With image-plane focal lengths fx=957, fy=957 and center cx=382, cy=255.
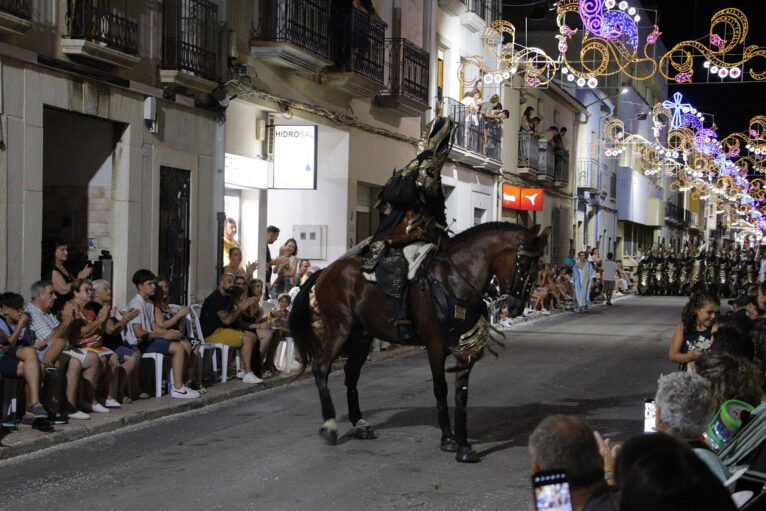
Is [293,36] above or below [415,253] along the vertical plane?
above

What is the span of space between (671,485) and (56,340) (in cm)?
Result: 782

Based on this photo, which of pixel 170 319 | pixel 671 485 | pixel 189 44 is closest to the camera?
pixel 671 485

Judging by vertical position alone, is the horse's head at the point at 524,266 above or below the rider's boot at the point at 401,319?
above

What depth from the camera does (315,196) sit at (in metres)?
21.1

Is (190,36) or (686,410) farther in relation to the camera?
(190,36)

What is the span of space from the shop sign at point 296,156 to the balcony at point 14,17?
7.53m

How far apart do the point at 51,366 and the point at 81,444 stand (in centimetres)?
98

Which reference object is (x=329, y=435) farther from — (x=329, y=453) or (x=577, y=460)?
(x=577, y=460)

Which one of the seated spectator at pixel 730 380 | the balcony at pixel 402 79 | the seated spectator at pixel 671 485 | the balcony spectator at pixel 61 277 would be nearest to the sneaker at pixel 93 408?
the balcony spectator at pixel 61 277

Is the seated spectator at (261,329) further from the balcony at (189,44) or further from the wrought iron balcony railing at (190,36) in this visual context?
the wrought iron balcony railing at (190,36)

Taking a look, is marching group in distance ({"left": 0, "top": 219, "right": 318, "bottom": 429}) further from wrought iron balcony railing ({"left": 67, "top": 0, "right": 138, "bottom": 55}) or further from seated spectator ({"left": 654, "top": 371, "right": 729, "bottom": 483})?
seated spectator ({"left": 654, "top": 371, "right": 729, "bottom": 483})

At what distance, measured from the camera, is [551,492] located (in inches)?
108

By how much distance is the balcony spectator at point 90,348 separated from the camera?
9805mm

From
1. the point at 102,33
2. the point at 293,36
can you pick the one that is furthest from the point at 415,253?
the point at 293,36
